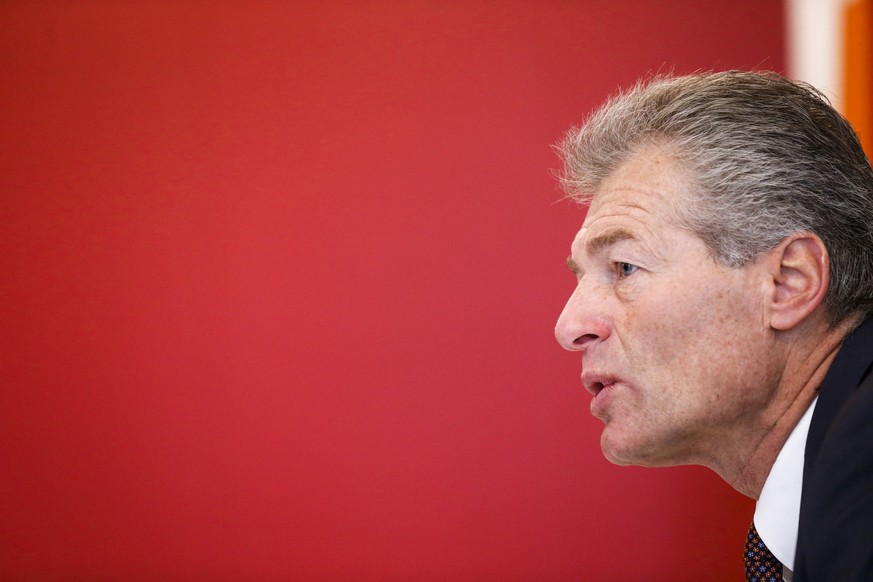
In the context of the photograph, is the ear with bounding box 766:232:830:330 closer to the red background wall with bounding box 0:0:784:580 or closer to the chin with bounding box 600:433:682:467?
the chin with bounding box 600:433:682:467

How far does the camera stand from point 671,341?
3.39ft

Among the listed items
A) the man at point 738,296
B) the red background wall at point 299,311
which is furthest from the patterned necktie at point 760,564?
the red background wall at point 299,311

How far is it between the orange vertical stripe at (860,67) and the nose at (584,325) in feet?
6.51

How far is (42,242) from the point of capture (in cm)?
271

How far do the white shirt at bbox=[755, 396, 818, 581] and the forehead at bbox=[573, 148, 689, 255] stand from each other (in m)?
0.28

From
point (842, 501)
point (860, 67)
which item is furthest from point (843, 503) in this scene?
point (860, 67)

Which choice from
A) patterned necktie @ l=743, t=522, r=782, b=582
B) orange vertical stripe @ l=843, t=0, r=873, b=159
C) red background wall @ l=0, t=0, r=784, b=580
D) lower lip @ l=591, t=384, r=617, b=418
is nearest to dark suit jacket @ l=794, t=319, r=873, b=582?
patterned necktie @ l=743, t=522, r=782, b=582

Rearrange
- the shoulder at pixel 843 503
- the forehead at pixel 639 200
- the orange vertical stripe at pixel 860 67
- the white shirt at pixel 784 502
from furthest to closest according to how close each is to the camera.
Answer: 1. the orange vertical stripe at pixel 860 67
2. the forehead at pixel 639 200
3. the white shirt at pixel 784 502
4. the shoulder at pixel 843 503

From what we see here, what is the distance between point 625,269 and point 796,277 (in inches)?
8.0

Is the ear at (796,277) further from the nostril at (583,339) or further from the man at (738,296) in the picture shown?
the nostril at (583,339)

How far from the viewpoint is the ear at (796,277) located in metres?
1.01

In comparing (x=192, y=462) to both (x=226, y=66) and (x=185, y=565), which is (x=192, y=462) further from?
(x=226, y=66)

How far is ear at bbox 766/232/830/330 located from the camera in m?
1.01

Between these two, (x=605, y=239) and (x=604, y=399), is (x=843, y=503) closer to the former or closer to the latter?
(x=604, y=399)
